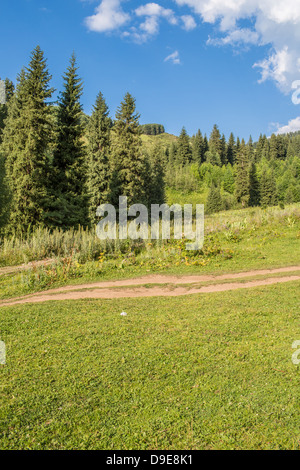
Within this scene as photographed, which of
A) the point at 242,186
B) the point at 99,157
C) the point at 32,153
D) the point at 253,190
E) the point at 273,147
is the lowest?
the point at 32,153

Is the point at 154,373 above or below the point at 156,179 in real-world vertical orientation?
below

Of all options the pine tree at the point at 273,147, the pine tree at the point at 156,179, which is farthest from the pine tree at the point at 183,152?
the pine tree at the point at 156,179

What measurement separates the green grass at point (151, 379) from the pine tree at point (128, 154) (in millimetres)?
28882

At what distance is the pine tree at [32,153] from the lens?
2073 centimetres

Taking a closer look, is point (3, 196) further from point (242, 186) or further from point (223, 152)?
point (223, 152)

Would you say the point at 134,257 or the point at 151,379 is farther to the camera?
the point at 134,257

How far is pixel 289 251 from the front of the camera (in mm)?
14164

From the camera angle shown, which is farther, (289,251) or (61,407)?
(289,251)

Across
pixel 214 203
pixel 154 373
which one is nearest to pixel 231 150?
pixel 214 203

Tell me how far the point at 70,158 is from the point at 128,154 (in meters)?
14.5

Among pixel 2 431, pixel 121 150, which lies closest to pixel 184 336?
pixel 2 431

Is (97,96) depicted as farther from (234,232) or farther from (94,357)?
(94,357)

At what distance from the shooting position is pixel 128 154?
1430 inches

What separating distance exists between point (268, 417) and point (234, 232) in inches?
598
